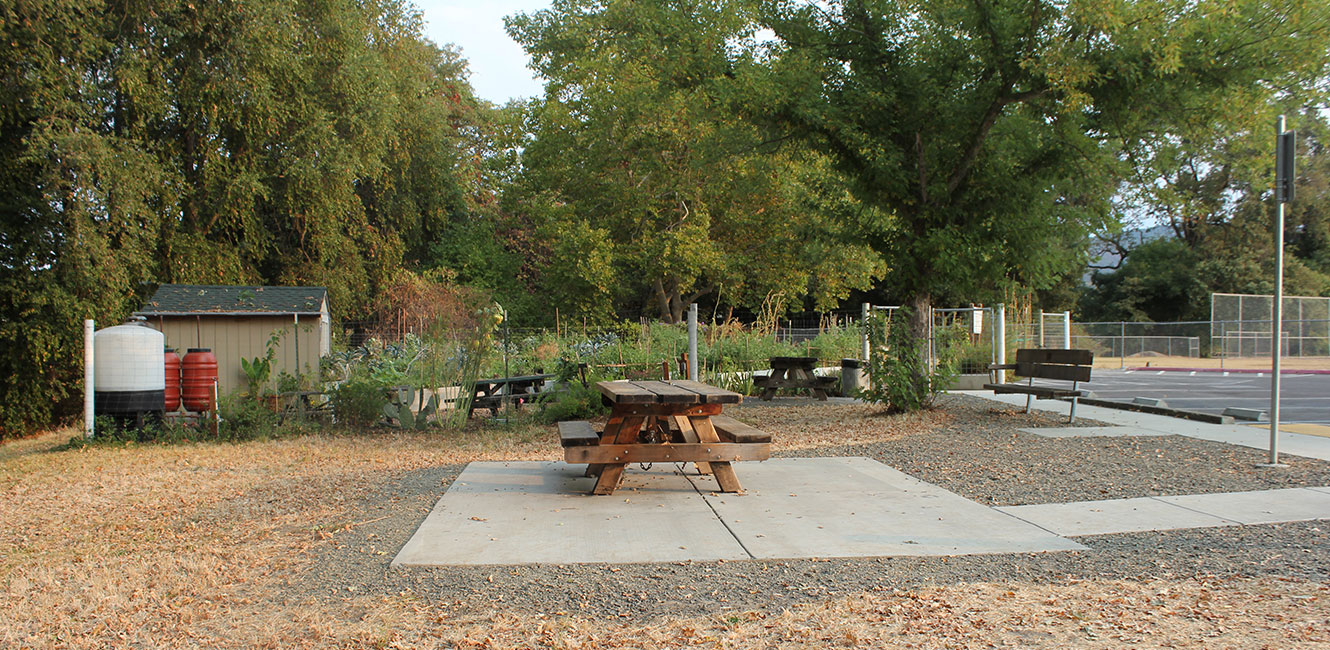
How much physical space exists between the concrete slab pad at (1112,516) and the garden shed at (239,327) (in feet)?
34.4

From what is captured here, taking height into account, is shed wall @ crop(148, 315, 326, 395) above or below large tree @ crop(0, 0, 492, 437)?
below

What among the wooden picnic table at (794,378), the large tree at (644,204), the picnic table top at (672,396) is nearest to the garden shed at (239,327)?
the wooden picnic table at (794,378)

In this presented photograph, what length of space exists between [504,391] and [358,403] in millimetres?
2083

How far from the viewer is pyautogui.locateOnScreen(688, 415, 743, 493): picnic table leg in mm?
6715

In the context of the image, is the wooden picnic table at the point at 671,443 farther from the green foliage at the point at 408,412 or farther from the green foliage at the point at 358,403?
the green foliage at the point at 358,403

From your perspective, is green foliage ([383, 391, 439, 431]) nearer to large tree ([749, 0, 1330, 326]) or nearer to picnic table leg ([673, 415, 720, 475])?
picnic table leg ([673, 415, 720, 475])

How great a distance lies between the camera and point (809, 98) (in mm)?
12133

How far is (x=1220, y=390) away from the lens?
1830cm

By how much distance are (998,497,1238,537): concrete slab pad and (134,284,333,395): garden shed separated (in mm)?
10496

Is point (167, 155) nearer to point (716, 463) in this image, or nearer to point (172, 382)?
point (172, 382)

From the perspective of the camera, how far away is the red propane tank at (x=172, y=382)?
1162 cm

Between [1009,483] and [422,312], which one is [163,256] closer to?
[422,312]

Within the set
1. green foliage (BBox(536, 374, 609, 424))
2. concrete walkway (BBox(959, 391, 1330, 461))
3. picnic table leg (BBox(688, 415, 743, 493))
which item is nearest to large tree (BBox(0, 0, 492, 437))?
green foliage (BBox(536, 374, 609, 424))

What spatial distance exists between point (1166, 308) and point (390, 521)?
45.0 meters
